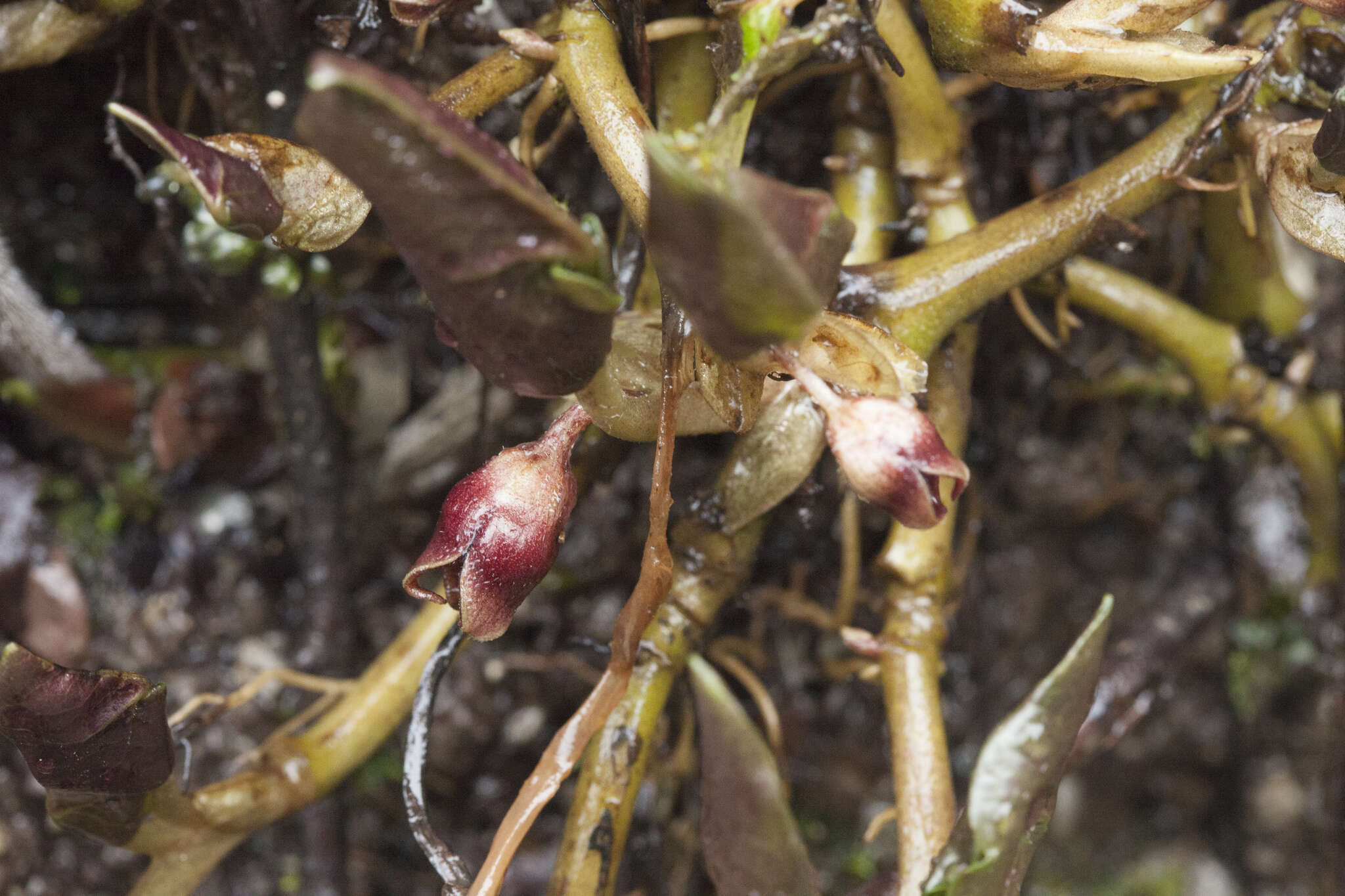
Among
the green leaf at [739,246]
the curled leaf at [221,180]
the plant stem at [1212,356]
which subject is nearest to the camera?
the green leaf at [739,246]

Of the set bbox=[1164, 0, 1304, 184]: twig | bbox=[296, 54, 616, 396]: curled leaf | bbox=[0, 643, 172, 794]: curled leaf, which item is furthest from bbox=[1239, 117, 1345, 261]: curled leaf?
Result: bbox=[0, 643, 172, 794]: curled leaf

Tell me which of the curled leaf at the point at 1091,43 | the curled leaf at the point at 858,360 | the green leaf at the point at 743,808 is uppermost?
the curled leaf at the point at 1091,43

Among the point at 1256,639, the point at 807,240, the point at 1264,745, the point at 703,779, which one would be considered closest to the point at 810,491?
the point at 703,779

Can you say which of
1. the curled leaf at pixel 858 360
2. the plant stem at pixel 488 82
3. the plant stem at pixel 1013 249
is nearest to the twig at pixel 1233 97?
the plant stem at pixel 1013 249

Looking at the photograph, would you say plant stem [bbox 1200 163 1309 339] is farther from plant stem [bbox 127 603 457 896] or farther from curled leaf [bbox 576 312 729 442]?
plant stem [bbox 127 603 457 896]

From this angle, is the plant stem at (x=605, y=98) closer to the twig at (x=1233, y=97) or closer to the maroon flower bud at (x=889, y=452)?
the maroon flower bud at (x=889, y=452)

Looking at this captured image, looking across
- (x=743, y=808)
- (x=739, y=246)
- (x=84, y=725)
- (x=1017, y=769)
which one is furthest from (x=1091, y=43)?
(x=84, y=725)
